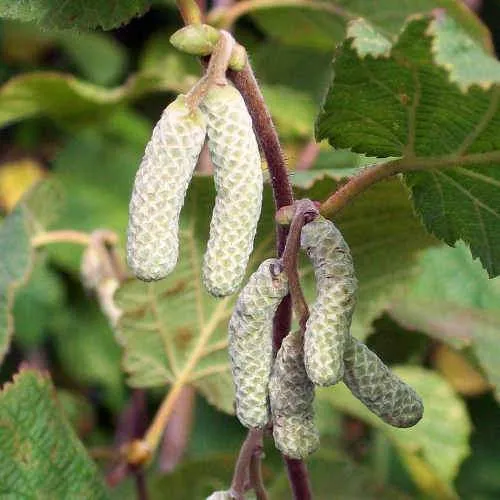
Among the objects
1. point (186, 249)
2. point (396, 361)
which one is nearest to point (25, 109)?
point (186, 249)

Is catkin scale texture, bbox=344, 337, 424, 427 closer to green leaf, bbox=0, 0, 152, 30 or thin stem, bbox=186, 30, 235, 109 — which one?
thin stem, bbox=186, 30, 235, 109

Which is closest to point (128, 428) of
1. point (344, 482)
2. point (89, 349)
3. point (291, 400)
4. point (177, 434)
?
point (177, 434)

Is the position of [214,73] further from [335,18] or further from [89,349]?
[89,349]

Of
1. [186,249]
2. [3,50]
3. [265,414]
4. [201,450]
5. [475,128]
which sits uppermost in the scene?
[475,128]

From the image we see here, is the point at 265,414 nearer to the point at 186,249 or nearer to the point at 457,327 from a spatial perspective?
the point at 186,249

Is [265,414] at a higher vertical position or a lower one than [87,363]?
higher

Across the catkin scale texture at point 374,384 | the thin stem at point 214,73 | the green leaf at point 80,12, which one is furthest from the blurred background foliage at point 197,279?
the catkin scale texture at point 374,384
